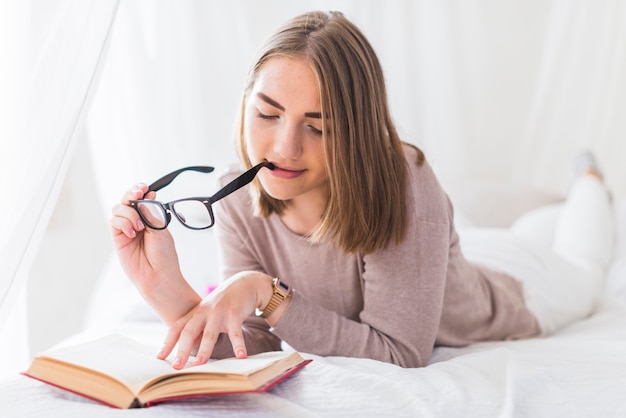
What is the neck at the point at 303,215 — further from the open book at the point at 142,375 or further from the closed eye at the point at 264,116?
the open book at the point at 142,375

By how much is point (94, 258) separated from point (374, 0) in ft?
4.28

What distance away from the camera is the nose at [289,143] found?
1163 millimetres

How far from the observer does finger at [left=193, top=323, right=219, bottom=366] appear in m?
1.11

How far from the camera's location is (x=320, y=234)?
1.28 metres

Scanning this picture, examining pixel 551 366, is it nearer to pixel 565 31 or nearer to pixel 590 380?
pixel 590 380

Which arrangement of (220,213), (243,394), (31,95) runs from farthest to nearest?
(220,213)
(31,95)
(243,394)

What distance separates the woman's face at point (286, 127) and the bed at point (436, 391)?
27 cm

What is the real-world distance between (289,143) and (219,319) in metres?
0.27

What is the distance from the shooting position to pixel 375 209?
1241mm

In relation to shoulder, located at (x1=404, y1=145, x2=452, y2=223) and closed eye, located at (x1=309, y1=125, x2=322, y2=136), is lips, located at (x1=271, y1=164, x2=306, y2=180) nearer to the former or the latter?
closed eye, located at (x1=309, y1=125, x2=322, y2=136)

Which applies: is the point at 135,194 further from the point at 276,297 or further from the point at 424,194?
the point at 424,194

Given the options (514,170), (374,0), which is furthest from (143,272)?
(514,170)

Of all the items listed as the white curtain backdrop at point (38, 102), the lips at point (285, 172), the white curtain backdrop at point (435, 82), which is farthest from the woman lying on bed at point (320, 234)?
the white curtain backdrop at point (435, 82)

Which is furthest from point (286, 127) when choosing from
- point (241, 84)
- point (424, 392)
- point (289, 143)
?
point (241, 84)
